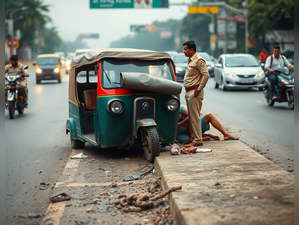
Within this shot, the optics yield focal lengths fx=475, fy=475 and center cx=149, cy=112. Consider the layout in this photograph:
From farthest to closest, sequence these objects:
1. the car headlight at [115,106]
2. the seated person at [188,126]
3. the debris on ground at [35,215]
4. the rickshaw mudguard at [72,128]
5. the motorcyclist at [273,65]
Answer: the motorcyclist at [273,65] < the rickshaw mudguard at [72,128] < the seated person at [188,126] < the car headlight at [115,106] < the debris on ground at [35,215]

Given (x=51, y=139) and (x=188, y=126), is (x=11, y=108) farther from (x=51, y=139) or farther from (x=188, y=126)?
(x=188, y=126)

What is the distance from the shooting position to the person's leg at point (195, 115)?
732 cm

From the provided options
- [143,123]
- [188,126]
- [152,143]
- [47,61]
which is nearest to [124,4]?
[47,61]

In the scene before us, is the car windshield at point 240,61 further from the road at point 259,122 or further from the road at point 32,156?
Result: the road at point 32,156

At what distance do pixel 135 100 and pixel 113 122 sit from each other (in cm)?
47

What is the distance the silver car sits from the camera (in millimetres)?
20719

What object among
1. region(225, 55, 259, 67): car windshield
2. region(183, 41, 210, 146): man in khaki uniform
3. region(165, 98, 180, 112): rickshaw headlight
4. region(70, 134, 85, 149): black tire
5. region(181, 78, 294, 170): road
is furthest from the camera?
region(225, 55, 259, 67): car windshield

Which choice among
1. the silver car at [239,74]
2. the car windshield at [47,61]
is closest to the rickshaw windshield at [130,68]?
the silver car at [239,74]

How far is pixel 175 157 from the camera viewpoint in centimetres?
665

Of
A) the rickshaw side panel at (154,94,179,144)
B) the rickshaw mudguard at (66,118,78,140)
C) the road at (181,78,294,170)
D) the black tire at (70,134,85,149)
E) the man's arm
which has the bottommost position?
the road at (181,78,294,170)

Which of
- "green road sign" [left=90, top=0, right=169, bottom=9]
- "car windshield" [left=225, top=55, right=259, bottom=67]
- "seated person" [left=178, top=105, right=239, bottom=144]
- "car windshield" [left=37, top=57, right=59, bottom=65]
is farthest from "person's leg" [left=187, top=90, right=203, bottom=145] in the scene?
"green road sign" [left=90, top=0, right=169, bottom=9]

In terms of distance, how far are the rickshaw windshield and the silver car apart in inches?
532

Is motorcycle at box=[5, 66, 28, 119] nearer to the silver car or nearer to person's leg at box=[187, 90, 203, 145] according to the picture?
person's leg at box=[187, 90, 203, 145]

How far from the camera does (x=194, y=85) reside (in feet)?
24.1
